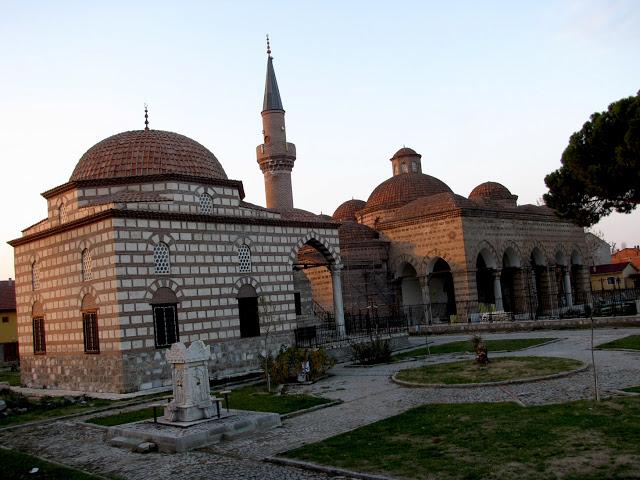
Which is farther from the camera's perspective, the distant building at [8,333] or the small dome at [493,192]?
the small dome at [493,192]

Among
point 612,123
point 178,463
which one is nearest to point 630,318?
point 612,123

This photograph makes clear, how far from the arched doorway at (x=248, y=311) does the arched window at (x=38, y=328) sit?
645 cm

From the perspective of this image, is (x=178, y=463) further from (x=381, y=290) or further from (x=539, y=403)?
(x=381, y=290)

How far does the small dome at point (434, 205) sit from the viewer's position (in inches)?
1281

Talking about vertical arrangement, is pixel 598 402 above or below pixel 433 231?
below

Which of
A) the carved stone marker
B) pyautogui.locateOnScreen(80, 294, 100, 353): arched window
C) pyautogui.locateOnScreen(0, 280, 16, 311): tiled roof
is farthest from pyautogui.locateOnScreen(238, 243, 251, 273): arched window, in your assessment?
pyautogui.locateOnScreen(0, 280, 16, 311): tiled roof

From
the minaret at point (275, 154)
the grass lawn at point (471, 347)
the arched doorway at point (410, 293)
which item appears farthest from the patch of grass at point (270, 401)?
the arched doorway at point (410, 293)

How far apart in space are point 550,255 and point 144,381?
27.9 metres

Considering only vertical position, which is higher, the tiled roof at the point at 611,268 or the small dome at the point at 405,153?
the small dome at the point at 405,153

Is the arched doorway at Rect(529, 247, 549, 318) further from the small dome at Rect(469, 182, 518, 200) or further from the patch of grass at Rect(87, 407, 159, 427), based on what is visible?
the patch of grass at Rect(87, 407, 159, 427)

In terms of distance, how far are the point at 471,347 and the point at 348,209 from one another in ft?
81.7

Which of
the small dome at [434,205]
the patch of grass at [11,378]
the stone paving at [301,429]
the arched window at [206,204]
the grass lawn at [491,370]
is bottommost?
the patch of grass at [11,378]

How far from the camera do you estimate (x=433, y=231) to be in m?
33.5

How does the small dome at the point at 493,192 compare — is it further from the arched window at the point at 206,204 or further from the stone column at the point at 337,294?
the arched window at the point at 206,204
